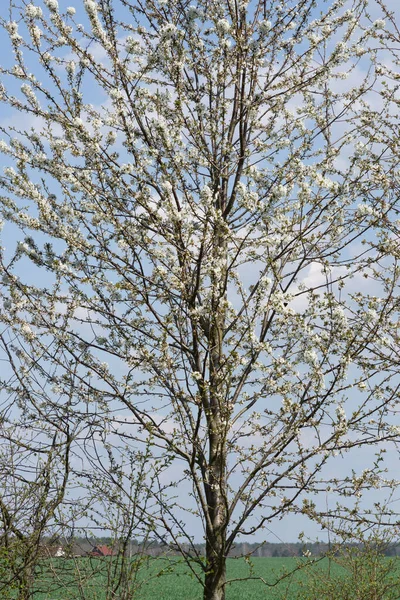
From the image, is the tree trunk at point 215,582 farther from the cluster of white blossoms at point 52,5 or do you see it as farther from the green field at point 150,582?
the cluster of white blossoms at point 52,5

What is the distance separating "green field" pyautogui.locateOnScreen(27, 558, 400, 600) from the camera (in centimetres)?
Result: 597

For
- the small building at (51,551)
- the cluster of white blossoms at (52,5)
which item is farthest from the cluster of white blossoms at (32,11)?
the small building at (51,551)

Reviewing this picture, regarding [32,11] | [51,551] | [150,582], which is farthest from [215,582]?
[32,11]

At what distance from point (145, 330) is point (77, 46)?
10.1 feet

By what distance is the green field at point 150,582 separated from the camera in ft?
19.6

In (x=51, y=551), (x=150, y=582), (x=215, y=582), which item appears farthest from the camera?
(x=150, y=582)

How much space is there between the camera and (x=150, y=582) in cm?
852

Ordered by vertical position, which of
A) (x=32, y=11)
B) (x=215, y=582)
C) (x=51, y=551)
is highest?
(x=32, y=11)

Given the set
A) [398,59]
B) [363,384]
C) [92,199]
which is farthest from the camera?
[398,59]

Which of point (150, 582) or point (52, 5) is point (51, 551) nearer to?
point (150, 582)

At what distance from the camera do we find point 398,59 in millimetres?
8961

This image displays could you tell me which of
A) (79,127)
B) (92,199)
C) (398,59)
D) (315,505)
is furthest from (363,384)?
(398,59)

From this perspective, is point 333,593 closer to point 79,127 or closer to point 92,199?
point 92,199

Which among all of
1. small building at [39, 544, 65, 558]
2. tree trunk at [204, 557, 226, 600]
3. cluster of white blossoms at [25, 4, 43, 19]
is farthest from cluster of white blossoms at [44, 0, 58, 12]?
tree trunk at [204, 557, 226, 600]
